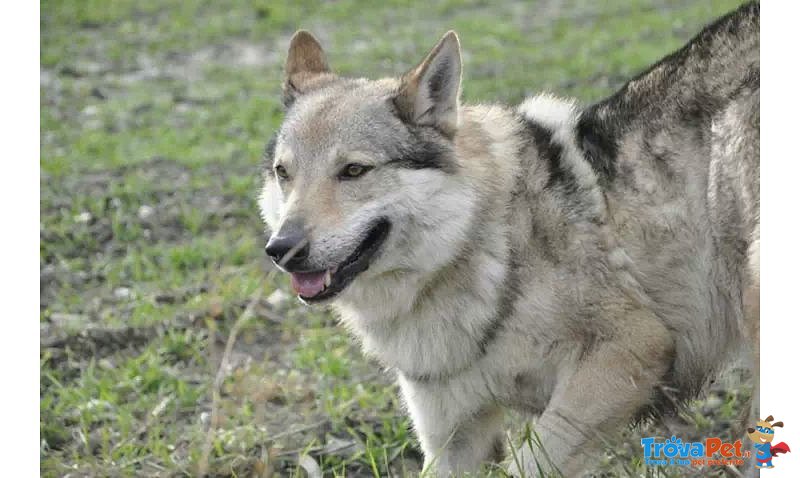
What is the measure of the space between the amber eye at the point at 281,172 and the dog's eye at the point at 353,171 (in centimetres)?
29

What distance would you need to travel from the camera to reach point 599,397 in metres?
4.32

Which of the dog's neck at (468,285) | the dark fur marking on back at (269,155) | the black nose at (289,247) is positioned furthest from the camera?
the dark fur marking on back at (269,155)

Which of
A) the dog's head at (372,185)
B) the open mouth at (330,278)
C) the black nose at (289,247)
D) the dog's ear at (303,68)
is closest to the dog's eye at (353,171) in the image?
the dog's head at (372,185)

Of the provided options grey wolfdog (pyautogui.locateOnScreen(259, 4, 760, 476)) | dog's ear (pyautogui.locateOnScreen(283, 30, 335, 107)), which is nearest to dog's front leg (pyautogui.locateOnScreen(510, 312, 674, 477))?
grey wolfdog (pyautogui.locateOnScreen(259, 4, 760, 476))

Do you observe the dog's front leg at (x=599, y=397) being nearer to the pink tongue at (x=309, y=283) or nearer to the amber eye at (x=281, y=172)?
the pink tongue at (x=309, y=283)

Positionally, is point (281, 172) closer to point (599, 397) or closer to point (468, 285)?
point (468, 285)

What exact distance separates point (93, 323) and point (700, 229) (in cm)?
419

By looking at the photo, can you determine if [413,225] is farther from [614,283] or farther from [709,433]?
[709,433]

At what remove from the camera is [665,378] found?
4.48m

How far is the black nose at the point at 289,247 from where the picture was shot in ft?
14.1

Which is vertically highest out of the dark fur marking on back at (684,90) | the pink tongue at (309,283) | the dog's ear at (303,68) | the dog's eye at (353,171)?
the dark fur marking on back at (684,90)

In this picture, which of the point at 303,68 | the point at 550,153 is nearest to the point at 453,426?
the point at 550,153
